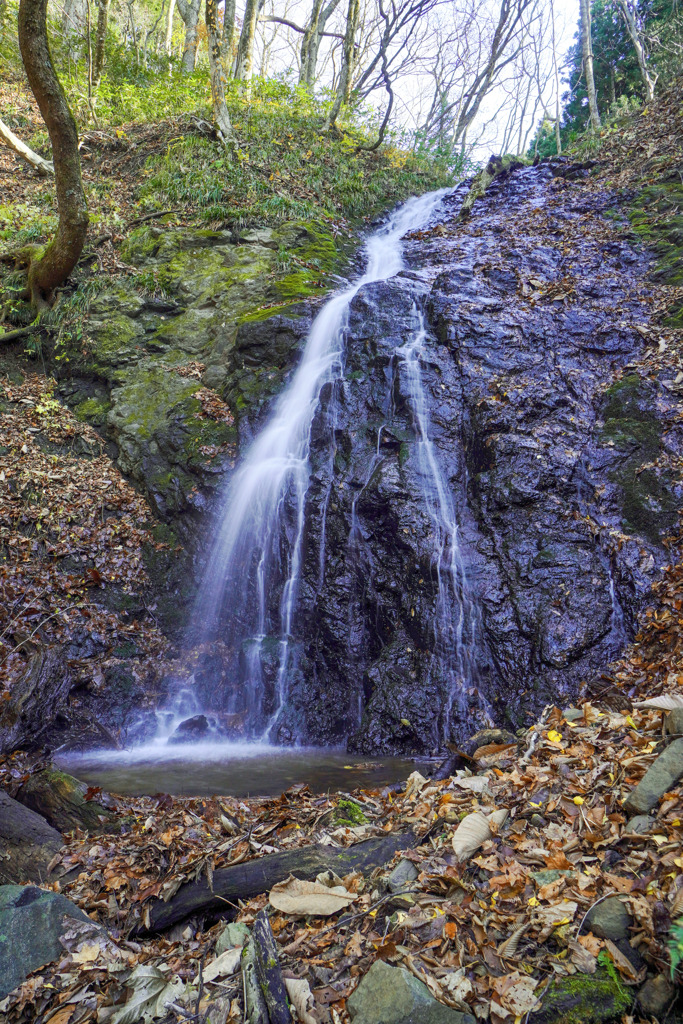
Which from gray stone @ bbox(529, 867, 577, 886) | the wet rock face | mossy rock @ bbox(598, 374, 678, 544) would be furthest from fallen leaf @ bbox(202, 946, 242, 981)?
mossy rock @ bbox(598, 374, 678, 544)

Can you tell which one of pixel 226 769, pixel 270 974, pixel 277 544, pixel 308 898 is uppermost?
pixel 277 544

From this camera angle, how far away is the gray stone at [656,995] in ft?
5.97

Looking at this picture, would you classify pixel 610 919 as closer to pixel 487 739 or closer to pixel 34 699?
pixel 487 739

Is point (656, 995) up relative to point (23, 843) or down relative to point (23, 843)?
up

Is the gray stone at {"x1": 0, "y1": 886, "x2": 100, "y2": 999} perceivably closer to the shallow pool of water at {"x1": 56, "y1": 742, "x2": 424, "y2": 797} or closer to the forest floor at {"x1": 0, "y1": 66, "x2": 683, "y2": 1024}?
the forest floor at {"x1": 0, "y1": 66, "x2": 683, "y2": 1024}

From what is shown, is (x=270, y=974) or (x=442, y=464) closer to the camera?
(x=270, y=974)

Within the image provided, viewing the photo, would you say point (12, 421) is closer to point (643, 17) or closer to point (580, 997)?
point (580, 997)

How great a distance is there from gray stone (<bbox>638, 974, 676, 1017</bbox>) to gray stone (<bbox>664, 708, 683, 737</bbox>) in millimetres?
1290

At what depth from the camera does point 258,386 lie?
30.5 feet

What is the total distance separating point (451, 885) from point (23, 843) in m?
2.96

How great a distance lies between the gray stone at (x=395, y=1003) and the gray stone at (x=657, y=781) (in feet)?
3.93

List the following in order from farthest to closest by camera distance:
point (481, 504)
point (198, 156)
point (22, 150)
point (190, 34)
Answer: point (190, 34) < point (198, 156) < point (22, 150) < point (481, 504)

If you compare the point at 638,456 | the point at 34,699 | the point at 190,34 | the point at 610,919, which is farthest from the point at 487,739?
the point at 190,34

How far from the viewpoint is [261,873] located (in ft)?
9.89
